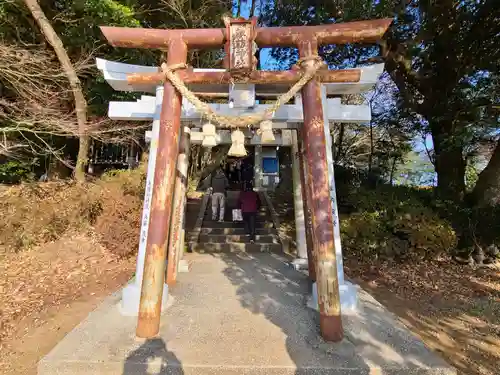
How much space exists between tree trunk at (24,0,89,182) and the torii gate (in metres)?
5.80

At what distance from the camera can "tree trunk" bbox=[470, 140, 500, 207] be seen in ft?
25.1

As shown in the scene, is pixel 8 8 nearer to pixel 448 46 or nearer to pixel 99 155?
pixel 99 155

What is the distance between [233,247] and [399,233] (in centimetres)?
435

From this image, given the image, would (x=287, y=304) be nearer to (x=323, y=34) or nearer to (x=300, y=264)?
(x=300, y=264)

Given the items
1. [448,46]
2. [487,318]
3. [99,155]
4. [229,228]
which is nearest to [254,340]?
[487,318]

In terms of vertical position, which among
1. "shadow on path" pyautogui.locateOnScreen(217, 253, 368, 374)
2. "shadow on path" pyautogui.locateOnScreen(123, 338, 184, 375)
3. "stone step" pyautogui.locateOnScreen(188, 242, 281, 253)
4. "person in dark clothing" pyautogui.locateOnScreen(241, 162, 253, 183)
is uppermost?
"person in dark clothing" pyautogui.locateOnScreen(241, 162, 253, 183)

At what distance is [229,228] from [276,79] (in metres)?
5.83

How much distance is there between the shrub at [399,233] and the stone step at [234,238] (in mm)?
1989

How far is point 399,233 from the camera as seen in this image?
7.52 m

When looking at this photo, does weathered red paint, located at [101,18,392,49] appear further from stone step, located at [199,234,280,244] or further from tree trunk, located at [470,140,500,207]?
tree trunk, located at [470,140,500,207]

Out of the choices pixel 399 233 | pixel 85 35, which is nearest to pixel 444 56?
pixel 399 233

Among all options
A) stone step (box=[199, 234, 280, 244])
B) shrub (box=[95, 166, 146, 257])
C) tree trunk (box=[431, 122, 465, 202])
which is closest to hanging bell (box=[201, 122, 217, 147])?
shrub (box=[95, 166, 146, 257])

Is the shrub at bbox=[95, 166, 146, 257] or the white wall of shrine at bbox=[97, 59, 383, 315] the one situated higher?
the white wall of shrine at bbox=[97, 59, 383, 315]

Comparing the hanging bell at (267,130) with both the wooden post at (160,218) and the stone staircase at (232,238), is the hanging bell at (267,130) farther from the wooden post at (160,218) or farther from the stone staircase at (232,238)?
the stone staircase at (232,238)
